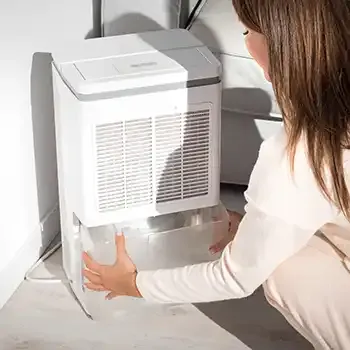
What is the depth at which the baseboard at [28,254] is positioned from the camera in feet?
5.79

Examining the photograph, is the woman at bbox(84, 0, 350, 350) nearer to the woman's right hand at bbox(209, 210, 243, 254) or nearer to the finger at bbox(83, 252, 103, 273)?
the finger at bbox(83, 252, 103, 273)

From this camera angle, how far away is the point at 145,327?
168 cm

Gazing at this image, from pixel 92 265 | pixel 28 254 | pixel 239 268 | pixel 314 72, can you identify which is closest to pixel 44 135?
pixel 28 254

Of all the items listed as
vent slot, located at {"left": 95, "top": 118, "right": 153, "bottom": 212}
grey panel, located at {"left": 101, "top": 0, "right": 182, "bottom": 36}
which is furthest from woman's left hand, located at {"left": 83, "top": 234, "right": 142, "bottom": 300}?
grey panel, located at {"left": 101, "top": 0, "right": 182, "bottom": 36}

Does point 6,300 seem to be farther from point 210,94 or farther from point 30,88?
point 210,94

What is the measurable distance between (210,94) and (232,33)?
1.07ft

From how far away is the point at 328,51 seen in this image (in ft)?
3.84

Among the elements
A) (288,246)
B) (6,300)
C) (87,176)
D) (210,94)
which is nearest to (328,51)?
(288,246)

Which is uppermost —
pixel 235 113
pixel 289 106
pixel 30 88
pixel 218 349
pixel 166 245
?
pixel 289 106

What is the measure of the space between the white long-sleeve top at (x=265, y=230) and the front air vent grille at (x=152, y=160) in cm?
27

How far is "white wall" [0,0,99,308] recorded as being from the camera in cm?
164

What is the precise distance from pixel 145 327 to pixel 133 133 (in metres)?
0.42

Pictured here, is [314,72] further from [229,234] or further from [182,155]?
[229,234]

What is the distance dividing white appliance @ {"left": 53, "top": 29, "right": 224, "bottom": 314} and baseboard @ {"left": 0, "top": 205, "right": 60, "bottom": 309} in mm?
140
